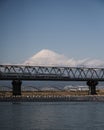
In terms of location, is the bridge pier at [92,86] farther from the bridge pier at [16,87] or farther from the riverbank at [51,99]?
the bridge pier at [16,87]

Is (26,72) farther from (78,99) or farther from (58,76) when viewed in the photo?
(78,99)

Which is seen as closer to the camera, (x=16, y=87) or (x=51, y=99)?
(x=51, y=99)

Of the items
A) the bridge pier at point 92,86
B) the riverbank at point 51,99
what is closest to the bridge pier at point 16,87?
the riverbank at point 51,99

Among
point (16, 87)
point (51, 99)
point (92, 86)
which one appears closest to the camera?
point (51, 99)

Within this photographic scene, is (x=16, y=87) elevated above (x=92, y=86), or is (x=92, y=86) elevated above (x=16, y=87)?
(x=92, y=86)

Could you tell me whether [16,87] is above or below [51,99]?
above

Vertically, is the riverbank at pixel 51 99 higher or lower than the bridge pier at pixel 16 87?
lower

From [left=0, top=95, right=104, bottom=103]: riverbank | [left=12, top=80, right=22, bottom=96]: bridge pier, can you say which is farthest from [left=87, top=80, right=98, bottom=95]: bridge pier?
[left=12, top=80, right=22, bottom=96]: bridge pier

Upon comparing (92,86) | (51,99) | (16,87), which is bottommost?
(51,99)

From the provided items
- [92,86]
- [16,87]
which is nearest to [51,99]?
[16,87]

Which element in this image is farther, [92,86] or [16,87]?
[92,86]

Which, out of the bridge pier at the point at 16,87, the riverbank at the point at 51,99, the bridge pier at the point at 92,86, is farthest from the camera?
the bridge pier at the point at 92,86

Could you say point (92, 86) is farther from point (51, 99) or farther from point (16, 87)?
point (16, 87)

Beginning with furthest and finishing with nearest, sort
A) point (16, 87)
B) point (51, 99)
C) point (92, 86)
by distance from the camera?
1. point (92, 86)
2. point (16, 87)
3. point (51, 99)
